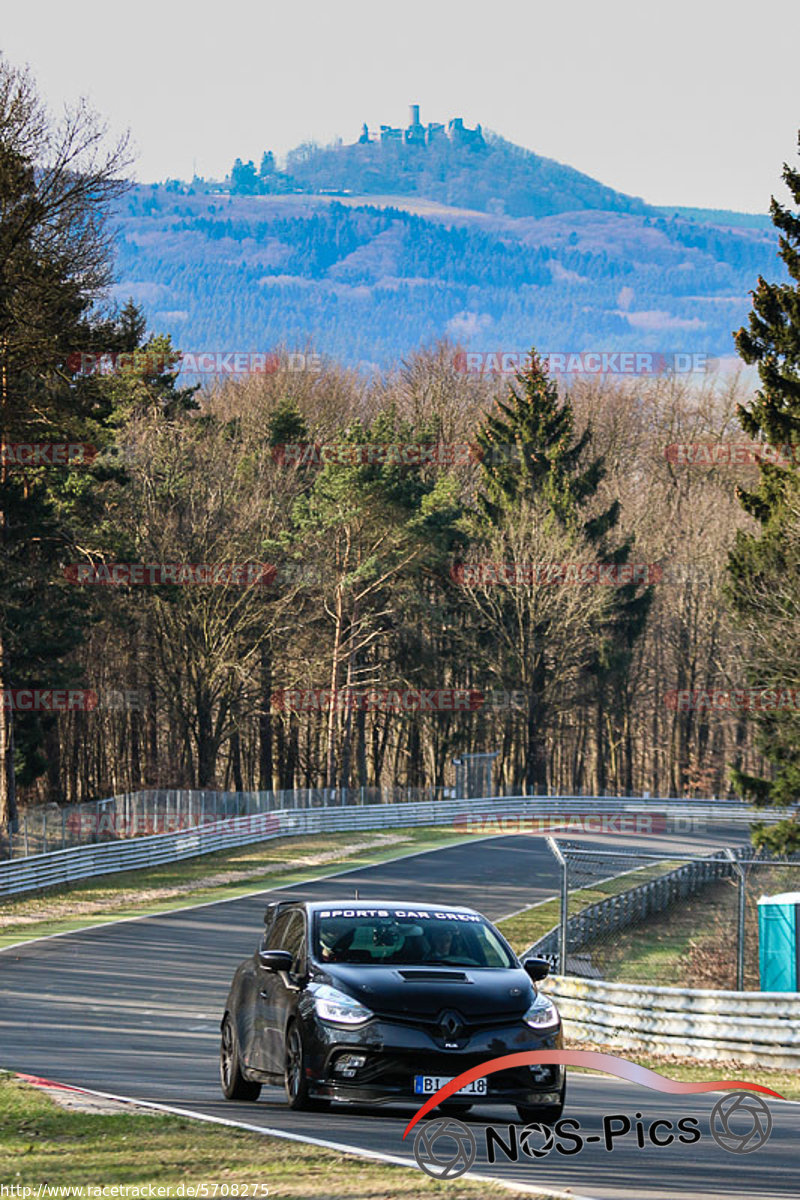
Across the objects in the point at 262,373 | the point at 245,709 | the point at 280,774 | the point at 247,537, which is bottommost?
the point at 280,774

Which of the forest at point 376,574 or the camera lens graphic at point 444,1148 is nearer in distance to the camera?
the camera lens graphic at point 444,1148

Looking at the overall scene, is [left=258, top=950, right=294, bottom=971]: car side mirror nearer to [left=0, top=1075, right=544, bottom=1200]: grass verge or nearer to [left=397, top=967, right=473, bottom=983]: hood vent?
[left=397, top=967, right=473, bottom=983]: hood vent

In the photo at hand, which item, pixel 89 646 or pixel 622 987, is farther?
pixel 89 646

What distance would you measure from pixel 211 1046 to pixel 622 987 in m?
4.78

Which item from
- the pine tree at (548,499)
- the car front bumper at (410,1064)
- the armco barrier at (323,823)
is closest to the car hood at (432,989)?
the car front bumper at (410,1064)

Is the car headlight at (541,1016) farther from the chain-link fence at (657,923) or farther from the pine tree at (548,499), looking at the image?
the pine tree at (548,499)

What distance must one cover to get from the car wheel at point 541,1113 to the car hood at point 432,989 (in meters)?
0.58

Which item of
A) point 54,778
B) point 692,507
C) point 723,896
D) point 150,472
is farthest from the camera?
point 692,507

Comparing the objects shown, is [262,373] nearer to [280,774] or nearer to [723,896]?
[280,774]

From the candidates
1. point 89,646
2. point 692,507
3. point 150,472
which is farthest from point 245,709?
point 692,507

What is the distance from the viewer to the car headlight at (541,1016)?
400 inches

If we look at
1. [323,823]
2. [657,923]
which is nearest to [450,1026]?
[657,923]

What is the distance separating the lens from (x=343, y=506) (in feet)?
214

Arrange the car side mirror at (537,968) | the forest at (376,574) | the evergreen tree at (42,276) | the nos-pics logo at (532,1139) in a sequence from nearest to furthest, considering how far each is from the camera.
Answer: the nos-pics logo at (532,1139)
the car side mirror at (537,968)
the evergreen tree at (42,276)
the forest at (376,574)
